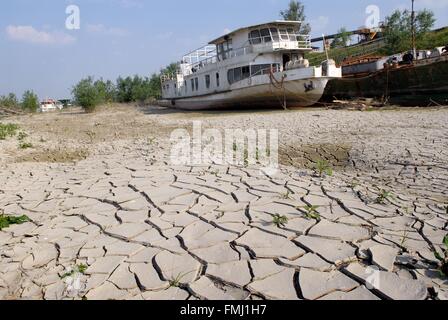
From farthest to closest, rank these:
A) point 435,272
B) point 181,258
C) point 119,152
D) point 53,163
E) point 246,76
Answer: point 246,76 → point 119,152 → point 53,163 → point 181,258 → point 435,272

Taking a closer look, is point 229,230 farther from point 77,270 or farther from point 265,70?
point 265,70

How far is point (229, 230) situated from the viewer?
339 centimetres

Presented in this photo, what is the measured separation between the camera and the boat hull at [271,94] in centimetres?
1536

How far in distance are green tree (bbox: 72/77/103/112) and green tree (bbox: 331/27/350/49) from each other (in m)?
28.0

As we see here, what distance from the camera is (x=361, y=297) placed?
229cm

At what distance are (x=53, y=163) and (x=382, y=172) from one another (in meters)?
5.89

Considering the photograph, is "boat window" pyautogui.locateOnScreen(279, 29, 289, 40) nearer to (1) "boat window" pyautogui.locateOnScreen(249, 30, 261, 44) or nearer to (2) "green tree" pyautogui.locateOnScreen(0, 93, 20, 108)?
(1) "boat window" pyautogui.locateOnScreen(249, 30, 261, 44)

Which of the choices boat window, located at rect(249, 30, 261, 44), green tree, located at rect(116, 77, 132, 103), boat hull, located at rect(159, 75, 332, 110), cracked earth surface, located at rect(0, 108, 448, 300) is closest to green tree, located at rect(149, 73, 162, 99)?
green tree, located at rect(116, 77, 132, 103)

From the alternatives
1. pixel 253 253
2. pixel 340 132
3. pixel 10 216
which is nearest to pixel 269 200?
pixel 253 253

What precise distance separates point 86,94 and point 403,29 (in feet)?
80.0

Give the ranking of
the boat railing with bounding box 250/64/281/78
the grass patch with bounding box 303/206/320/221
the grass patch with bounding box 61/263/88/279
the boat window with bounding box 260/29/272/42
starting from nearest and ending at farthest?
the grass patch with bounding box 61/263/88/279
the grass patch with bounding box 303/206/320/221
the boat railing with bounding box 250/64/281/78
the boat window with bounding box 260/29/272/42

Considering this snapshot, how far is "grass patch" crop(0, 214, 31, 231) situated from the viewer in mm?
3766

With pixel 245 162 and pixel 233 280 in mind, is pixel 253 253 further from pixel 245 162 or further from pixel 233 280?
pixel 245 162

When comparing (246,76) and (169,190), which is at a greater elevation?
(246,76)
